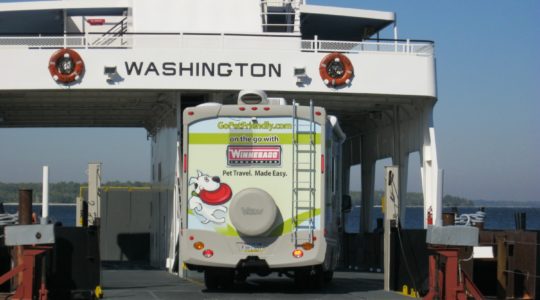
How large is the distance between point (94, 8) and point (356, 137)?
34.1 feet

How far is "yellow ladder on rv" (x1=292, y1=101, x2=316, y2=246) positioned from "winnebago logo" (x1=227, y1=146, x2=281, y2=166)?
327 millimetres

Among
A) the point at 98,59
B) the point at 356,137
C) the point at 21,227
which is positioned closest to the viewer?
the point at 21,227

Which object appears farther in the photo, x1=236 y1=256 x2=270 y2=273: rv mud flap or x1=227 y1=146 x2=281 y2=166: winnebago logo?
x1=227 y1=146 x2=281 y2=166: winnebago logo

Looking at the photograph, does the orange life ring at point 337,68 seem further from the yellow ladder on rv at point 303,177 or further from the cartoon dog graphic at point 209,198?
the cartoon dog graphic at point 209,198

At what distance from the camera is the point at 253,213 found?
17391mm

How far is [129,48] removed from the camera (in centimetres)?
2397

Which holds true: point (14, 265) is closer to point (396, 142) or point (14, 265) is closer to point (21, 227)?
point (21, 227)

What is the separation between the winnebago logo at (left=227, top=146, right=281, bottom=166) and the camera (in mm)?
17766

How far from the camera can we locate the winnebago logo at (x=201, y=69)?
23.7 metres

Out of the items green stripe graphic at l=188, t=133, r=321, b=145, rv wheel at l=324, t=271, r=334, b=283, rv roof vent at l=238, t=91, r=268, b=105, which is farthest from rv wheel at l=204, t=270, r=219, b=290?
rv roof vent at l=238, t=91, r=268, b=105

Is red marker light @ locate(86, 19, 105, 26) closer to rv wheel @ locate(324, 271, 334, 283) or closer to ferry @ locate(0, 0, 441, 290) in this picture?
ferry @ locate(0, 0, 441, 290)

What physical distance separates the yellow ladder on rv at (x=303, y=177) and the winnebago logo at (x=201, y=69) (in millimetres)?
6251

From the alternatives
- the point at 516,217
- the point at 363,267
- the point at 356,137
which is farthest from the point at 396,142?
the point at 516,217

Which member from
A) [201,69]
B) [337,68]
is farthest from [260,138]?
[337,68]
